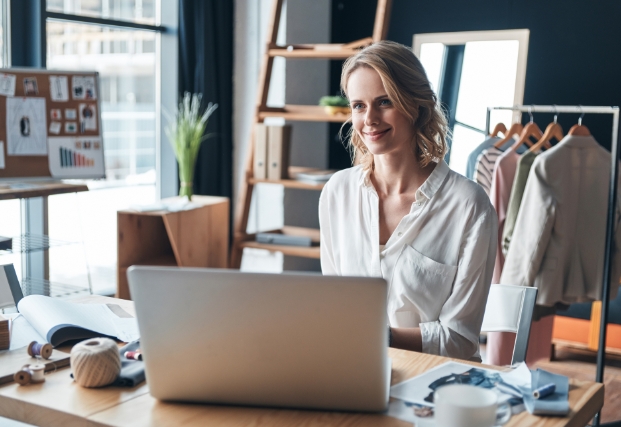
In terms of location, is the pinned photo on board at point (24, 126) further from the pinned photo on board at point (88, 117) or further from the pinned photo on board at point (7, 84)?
the pinned photo on board at point (88, 117)

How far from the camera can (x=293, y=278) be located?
3.51 feet

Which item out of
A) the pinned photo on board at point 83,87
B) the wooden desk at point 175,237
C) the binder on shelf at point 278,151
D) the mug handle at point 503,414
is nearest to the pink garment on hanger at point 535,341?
the binder on shelf at point 278,151

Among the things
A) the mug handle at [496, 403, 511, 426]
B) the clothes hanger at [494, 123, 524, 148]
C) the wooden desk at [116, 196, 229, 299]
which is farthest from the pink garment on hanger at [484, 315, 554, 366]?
the mug handle at [496, 403, 511, 426]

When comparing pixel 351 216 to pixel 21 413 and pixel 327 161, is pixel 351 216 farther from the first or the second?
pixel 327 161

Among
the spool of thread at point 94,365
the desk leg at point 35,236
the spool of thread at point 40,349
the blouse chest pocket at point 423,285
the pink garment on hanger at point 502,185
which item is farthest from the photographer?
the desk leg at point 35,236

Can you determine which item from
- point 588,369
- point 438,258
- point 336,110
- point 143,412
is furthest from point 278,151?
point 143,412

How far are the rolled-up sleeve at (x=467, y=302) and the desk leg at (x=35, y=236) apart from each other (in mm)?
2462

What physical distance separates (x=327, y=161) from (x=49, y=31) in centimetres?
177

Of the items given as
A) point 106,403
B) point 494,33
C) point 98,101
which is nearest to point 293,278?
point 106,403

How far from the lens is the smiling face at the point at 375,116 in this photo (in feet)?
6.13

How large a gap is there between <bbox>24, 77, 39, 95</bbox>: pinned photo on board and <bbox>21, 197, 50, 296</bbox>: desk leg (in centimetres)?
65

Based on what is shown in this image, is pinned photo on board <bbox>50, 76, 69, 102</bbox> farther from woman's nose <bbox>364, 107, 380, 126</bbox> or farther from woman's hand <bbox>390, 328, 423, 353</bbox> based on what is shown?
woman's hand <bbox>390, 328, 423, 353</bbox>

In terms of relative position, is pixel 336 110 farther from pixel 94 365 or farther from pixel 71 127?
pixel 94 365

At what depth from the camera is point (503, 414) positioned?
1.18m
